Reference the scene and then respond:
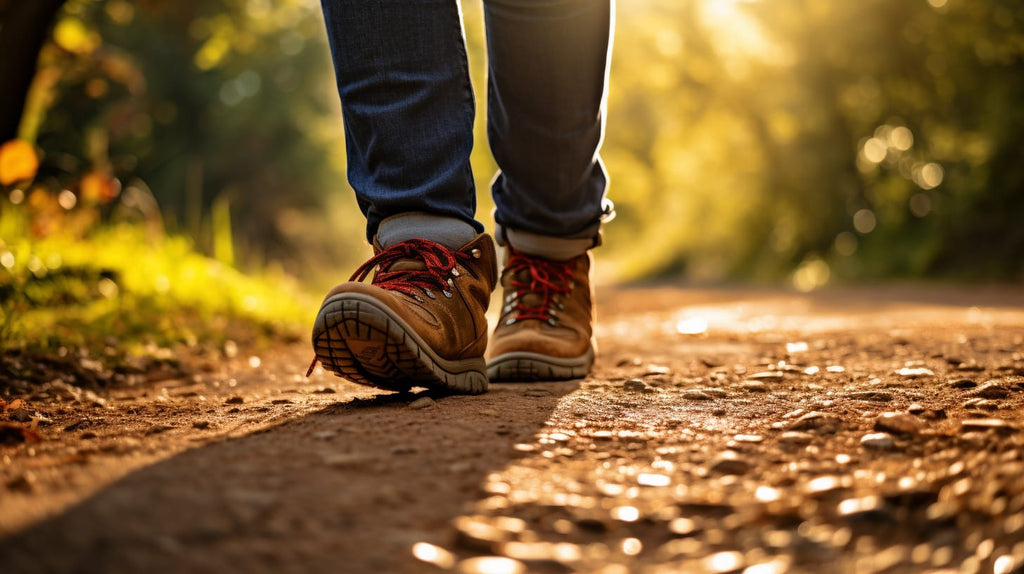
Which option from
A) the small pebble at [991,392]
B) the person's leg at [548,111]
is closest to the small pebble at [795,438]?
the small pebble at [991,392]

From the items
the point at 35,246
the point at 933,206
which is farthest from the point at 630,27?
the point at 35,246

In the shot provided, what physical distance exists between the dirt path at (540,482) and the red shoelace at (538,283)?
419mm

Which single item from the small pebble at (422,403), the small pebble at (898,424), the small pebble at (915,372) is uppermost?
the small pebble at (915,372)

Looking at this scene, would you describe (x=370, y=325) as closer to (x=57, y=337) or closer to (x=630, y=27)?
(x=57, y=337)

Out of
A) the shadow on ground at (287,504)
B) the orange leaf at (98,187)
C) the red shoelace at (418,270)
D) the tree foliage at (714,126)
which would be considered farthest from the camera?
the tree foliage at (714,126)

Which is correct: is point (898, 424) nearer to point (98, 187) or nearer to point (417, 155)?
point (417, 155)

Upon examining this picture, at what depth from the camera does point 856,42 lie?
1081 centimetres

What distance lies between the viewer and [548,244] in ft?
7.24

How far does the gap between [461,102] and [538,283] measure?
60cm

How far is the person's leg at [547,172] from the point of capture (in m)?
1.97

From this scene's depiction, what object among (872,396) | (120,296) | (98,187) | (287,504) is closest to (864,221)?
(98,187)

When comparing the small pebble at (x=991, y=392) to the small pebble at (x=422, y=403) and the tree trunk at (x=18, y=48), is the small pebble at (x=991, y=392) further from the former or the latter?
the tree trunk at (x=18, y=48)

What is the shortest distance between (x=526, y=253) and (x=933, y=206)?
10.2m

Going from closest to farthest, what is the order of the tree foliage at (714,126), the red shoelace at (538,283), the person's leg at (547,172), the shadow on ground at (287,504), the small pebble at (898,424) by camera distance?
the shadow on ground at (287,504)
the small pebble at (898,424)
the person's leg at (547,172)
the red shoelace at (538,283)
the tree foliage at (714,126)
